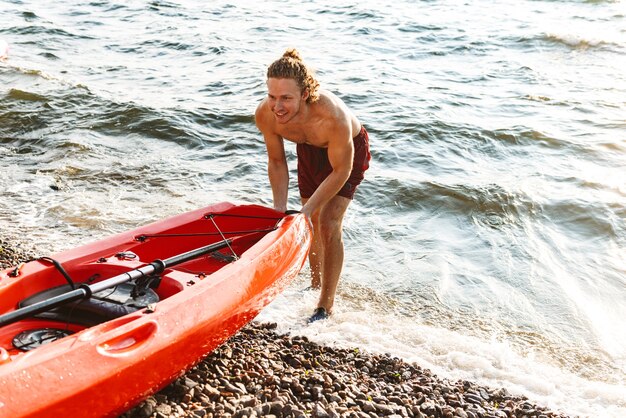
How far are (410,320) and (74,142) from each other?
6.22 meters

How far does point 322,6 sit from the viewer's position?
2117cm

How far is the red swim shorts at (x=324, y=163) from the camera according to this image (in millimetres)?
Result: 5512

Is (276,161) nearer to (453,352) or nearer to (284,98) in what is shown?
(284,98)

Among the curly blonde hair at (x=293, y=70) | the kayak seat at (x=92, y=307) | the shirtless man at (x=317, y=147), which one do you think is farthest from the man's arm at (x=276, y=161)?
the kayak seat at (x=92, y=307)

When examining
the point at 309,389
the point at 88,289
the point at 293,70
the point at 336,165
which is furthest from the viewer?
the point at 336,165

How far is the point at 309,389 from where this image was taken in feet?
14.5

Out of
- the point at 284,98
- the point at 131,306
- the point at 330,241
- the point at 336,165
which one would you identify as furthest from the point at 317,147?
the point at 131,306

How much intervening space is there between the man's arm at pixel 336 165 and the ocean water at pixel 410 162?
3.59 ft

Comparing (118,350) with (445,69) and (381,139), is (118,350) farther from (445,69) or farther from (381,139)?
(445,69)

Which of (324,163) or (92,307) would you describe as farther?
(324,163)

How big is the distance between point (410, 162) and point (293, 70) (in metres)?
5.44

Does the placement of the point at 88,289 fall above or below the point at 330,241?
above

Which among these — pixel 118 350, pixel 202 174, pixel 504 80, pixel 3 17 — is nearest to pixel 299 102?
pixel 118 350

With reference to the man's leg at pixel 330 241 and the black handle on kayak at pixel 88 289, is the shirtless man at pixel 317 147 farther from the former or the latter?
the black handle on kayak at pixel 88 289
